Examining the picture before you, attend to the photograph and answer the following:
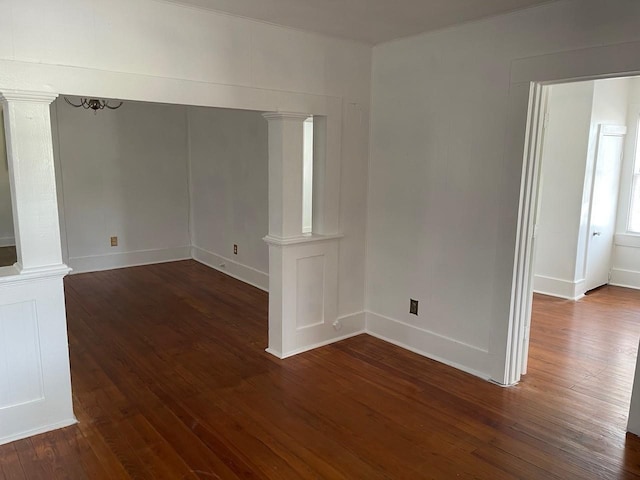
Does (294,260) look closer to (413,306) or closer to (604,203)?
(413,306)

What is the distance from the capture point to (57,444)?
2512 mm

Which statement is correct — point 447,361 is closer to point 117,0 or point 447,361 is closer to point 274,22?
point 274,22

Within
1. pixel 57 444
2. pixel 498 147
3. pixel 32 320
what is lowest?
pixel 57 444

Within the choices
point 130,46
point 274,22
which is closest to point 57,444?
point 130,46

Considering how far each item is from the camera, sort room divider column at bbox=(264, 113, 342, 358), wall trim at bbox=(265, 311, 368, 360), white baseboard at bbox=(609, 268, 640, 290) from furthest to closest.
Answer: white baseboard at bbox=(609, 268, 640, 290) < wall trim at bbox=(265, 311, 368, 360) < room divider column at bbox=(264, 113, 342, 358)

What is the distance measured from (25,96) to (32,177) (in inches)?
15.6

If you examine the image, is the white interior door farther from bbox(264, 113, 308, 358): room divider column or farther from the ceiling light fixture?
the ceiling light fixture

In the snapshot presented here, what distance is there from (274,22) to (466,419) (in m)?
2.75

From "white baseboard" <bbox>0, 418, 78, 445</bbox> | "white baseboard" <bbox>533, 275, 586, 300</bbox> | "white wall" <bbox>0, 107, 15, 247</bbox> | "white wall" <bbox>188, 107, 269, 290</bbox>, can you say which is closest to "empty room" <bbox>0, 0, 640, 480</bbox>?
"white baseboard" <bbox>0, 418, 78, 445</bbox>

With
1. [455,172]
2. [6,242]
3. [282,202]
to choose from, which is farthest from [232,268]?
[455,172]

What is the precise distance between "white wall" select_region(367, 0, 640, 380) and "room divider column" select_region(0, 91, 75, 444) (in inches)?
92.0

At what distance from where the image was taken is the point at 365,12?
2908mm

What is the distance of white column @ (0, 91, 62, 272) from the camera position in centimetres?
235

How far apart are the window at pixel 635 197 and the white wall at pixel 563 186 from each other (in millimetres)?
1140
